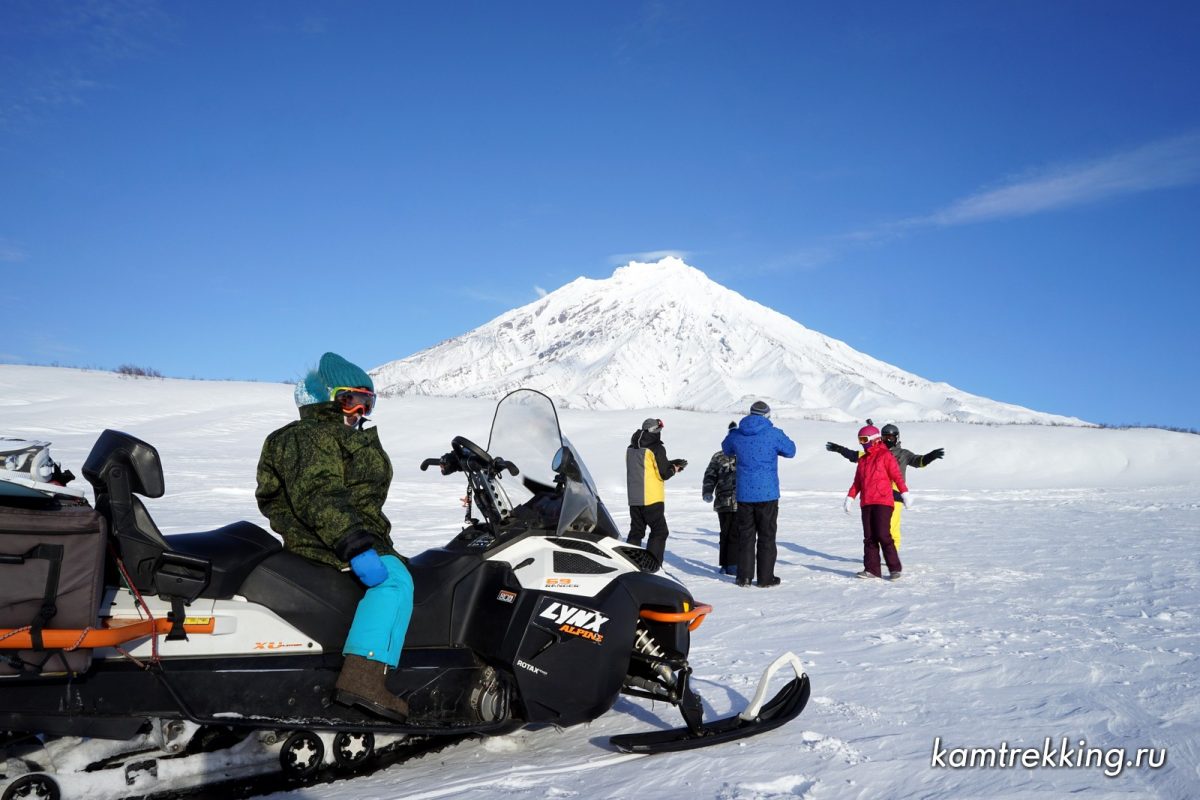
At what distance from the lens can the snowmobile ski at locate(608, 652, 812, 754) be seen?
381 cm

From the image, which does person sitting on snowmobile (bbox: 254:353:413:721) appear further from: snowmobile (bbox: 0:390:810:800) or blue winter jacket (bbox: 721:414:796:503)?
blue winter jacket (bbox: 721:414:796:503)

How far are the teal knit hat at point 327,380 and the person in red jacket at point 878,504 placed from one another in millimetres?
6234

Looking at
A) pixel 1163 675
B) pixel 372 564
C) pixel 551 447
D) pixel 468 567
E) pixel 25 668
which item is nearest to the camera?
pixel 25 668

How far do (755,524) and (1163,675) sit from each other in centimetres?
402

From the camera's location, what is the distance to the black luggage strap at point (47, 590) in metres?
2.73

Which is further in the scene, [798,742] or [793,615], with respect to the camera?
[793,615]

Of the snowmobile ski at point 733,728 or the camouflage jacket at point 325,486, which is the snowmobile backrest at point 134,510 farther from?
the snowmobile ski at point 733,728

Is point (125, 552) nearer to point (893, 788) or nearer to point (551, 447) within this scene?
point (551, 447)

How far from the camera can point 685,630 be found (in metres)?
4.03

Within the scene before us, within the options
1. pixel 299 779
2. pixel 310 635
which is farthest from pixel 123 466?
pixel 299 779

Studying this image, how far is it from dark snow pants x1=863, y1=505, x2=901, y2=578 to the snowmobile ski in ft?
15.5

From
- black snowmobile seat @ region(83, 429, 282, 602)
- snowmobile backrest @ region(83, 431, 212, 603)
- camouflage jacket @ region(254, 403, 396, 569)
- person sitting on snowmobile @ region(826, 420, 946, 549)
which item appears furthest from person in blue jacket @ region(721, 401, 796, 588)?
snowmobile backrest @ region(83, 431, 212, 603)

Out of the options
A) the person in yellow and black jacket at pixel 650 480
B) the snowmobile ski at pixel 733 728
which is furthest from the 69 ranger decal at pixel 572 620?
the person in yellow and black jacket at pixel 650 480

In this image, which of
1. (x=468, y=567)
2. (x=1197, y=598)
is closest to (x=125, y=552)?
(x=468, y=567)
